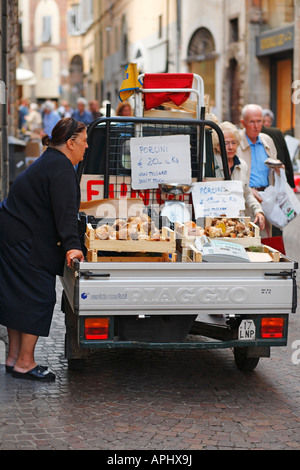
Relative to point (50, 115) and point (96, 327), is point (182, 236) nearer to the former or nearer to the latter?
point (96, 327)

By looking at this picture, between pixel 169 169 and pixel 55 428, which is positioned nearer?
pixel 55 428

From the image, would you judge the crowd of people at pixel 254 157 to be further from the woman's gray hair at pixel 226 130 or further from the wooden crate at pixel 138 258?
the wooden crate at pixel 138 258

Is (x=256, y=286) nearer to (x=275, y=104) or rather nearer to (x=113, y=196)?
(x=113, y=196)

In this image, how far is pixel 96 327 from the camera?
17.4 feet

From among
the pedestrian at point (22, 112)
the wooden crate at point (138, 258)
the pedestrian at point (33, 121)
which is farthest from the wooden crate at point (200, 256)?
the pedestrian at point (22, 112)

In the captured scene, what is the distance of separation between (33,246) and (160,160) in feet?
4.48

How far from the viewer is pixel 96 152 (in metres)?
6.82

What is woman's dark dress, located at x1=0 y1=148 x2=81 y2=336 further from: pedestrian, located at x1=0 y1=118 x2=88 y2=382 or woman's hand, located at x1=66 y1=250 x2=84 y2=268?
woman's hand, located at x1=66 y1=250 x2=84 y2=268

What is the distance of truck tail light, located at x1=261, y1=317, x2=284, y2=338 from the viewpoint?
18.1 ft

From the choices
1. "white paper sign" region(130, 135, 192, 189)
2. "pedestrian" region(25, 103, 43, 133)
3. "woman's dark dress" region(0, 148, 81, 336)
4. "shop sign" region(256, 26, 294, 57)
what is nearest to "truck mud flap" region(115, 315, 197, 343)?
"woman's dark dress" region(0, 148, 81, 336)

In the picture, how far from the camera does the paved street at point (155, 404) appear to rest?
15.5ft

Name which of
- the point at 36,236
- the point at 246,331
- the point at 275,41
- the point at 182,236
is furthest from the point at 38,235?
the point at 275,41
